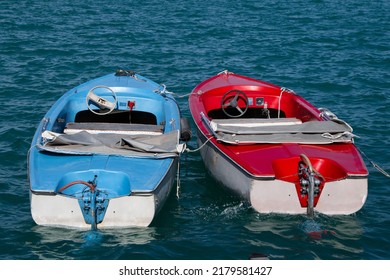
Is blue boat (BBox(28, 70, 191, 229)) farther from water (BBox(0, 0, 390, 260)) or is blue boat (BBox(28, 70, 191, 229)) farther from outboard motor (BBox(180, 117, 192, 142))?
water (BBox(0, 0, 390, 260))

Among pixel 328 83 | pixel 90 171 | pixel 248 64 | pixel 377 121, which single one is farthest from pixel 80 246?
pixel 248 64

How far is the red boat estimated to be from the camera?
43.8 feet

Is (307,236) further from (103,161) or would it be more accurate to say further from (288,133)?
(103,161)

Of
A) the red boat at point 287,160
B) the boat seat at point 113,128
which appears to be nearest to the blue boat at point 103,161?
the boat seat at point 113,128

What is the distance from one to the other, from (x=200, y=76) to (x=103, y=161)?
11304 mm

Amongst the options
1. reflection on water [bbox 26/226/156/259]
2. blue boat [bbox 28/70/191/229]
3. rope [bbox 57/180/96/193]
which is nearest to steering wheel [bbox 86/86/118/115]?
blue boat [bbox 28/70/191/229]

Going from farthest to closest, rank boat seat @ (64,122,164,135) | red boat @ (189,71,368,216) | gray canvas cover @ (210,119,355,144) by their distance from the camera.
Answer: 1. boat seat @ (64,122,164,135)
2. gray canvas cover @ (210,119,355,144)
3. red boat @ (189,71,368,216)

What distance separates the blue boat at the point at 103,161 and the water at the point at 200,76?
427mm

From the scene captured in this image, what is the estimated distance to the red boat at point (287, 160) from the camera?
13.3m

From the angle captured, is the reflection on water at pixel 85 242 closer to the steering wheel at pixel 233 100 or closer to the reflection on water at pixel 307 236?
the reflection on water at pixel 307 236

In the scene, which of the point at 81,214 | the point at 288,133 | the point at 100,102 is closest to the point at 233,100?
the point at 288,133

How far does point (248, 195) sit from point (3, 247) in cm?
459

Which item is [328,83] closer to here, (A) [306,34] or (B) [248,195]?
(A) [306,34]
